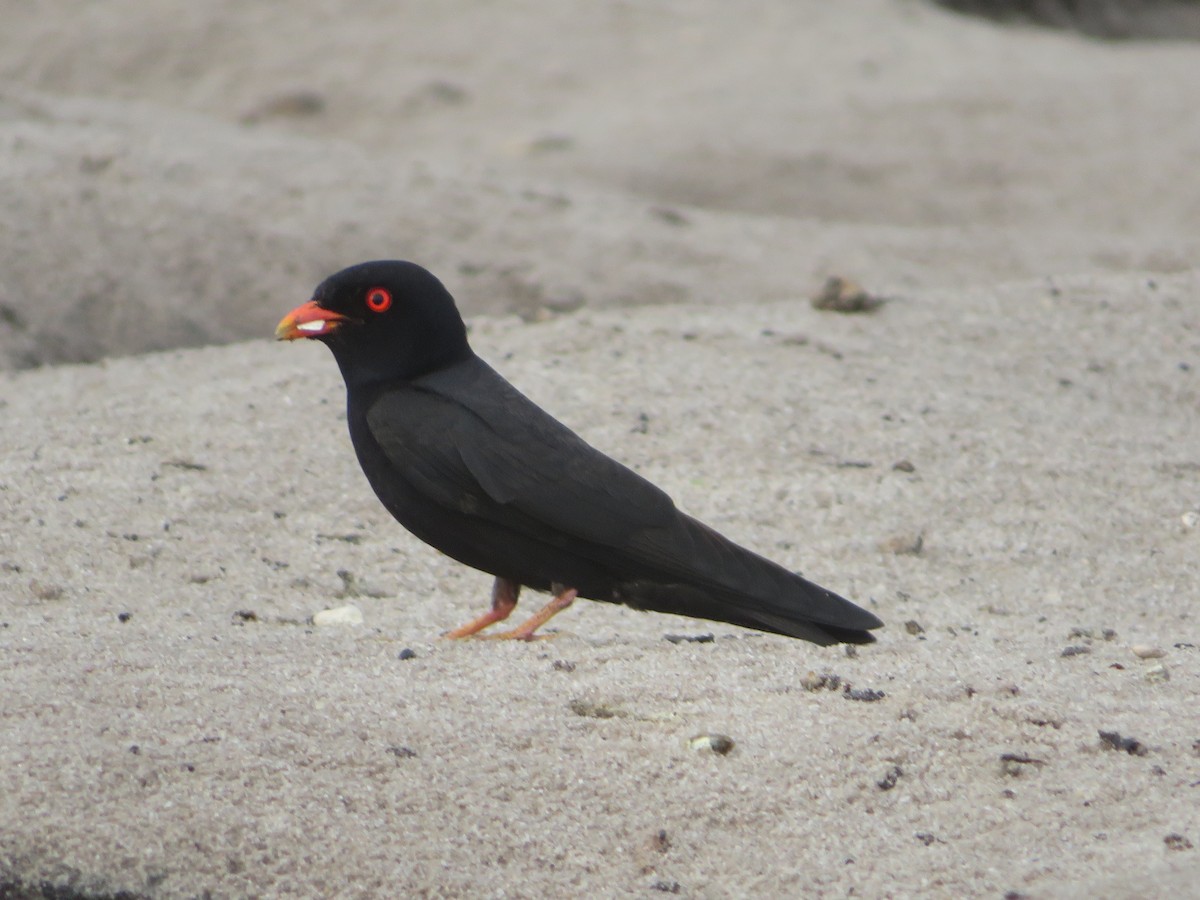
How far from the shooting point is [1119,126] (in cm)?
1281

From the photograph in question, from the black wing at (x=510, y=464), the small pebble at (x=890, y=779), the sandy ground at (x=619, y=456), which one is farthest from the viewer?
the black wing at (x=510, y=464)

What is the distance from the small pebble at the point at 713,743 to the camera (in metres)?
3.58

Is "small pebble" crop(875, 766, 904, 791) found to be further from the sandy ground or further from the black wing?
the black wing

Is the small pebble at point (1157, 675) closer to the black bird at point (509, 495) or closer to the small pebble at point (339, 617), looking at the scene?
the black bird at point (509, 495)

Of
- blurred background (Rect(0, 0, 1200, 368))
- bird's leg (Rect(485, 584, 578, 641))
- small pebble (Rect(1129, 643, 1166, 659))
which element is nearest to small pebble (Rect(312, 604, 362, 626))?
bird's leg (Rect(485, 584, 578, 641))

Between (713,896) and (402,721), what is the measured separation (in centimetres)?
88

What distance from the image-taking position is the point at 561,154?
1188 centimetres

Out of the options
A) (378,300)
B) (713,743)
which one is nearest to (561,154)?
(378,300)

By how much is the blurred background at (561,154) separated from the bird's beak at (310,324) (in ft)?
10.7

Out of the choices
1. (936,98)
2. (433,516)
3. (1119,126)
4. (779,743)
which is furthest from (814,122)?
(779,743)

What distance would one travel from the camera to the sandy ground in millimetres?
3273

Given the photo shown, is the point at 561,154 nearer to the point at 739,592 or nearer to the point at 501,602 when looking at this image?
the point at 501,602

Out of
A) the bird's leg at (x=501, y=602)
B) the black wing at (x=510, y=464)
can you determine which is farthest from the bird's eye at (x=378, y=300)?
the bird's leg at (x=501, y=602)

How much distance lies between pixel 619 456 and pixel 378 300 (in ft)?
5.68
